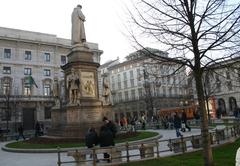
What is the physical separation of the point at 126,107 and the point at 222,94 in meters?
25.5

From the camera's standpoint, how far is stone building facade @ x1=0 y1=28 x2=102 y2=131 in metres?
55.7

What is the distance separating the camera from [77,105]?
70.9 feet

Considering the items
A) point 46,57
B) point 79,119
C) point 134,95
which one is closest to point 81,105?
point 79,119

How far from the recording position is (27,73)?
5975 centimetres

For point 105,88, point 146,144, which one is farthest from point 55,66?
point 146,144

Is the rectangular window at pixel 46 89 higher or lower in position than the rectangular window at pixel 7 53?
lower

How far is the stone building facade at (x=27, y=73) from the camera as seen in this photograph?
55.7 metres

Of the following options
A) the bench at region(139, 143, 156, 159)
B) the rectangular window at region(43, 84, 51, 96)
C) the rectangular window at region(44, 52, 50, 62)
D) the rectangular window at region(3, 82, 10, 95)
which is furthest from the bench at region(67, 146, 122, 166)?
the rectangular window at region(44, 52, 50, 62)

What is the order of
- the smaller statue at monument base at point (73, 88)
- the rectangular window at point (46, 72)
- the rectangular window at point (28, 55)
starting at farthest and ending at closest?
1. the rectangular window at point (46, 72)
2. the rectangular window at point (28, 55)
3. the smaller statue at monument base at point (73, 88)

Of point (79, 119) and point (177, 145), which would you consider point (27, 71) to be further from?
point (177, 145)

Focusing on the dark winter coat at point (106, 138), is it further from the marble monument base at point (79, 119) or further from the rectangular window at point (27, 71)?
the rectangular window at point (27, 71)

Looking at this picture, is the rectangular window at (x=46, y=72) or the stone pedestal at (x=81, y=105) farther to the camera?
the rectangular window at (x=46, y=72)

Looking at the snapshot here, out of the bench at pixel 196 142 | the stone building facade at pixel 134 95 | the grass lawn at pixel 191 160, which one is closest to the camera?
the grass lawn at pixel 191 160

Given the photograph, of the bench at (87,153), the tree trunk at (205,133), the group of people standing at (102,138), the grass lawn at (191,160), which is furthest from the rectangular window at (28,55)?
the tree trunk at (205,133)
